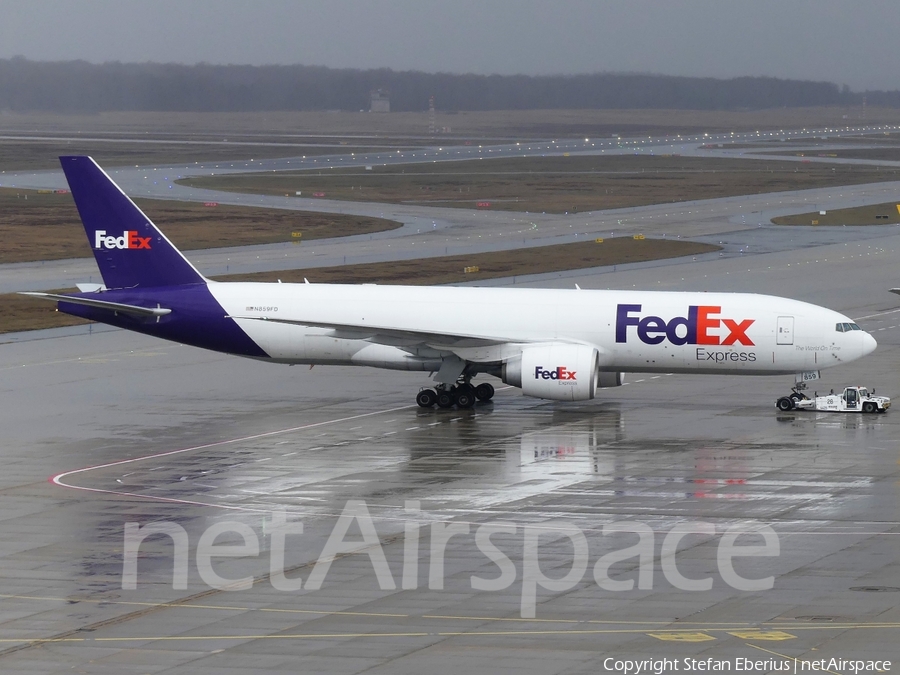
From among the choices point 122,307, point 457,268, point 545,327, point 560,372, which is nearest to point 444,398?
point 545,327

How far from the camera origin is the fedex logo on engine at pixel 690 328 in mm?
47000

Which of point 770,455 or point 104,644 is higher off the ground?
point 770,455

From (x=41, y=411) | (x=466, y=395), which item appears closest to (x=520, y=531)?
(x=466, y=395)

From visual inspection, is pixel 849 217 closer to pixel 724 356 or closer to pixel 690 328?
pixel 724 356

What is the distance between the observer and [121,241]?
51.2 metres

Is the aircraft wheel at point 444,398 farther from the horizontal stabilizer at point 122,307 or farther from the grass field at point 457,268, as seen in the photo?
the grass field at point 457,268

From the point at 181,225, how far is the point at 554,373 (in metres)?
65.8

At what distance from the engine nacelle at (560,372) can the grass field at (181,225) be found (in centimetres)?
5081

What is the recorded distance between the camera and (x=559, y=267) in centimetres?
8438

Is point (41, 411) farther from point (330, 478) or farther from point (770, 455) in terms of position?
point (770, 455)

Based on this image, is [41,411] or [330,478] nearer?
[330,478]

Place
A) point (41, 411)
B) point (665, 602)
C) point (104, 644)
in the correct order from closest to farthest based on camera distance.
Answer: point (104, 644) → point (665, 602) → point (41, 411)

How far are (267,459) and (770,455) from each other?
1478cm

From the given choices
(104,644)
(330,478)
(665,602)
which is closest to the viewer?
(104,644)
